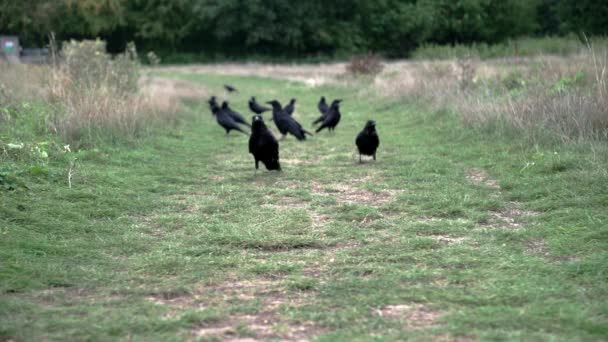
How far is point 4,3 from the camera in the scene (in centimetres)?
2756

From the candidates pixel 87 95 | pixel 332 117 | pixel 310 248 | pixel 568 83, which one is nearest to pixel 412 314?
pixel 310 248

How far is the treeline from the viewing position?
5312cm

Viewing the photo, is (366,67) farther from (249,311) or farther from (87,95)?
(249,311)

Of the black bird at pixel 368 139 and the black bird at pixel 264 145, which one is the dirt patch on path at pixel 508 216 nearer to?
the black bird at pixel 368 139

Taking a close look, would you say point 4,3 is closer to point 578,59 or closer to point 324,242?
point 578,59

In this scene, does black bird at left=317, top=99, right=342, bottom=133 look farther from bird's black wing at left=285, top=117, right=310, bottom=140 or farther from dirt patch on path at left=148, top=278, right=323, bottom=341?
dirt patch on path at left=148, top=278, right=323, bottom=341

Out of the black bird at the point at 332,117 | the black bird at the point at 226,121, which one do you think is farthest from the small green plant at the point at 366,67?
the black bird at the point at 226,121

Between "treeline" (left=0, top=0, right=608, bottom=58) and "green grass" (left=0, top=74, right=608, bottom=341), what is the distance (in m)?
43.9

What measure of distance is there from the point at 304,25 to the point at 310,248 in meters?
49.9

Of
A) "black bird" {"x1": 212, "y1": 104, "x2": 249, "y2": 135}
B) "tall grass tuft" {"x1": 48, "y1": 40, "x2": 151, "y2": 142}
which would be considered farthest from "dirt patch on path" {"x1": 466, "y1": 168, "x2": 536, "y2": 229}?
"black bird" {"x1": 212, "y1": 104, "x2": 249, "y2": 135}

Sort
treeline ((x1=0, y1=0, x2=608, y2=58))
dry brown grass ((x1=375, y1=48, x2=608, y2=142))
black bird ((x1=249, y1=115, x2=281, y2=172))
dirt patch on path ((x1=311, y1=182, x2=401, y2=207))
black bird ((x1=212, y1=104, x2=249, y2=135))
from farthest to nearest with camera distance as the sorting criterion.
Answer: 1. treeline ((x1=0, y1=0, x2=608, y2=58))
2. black bird ((x1=212, y1=104, x2=249, y2=135))
3. dry brown grass ((x1=375, y1=48, x2=608, y2=142))
4. black bird ((x1=249, y1=115, x2=281, y2=172))
5. dirt patch on path ((x1=311, y1=182, x2=401, y2=207))

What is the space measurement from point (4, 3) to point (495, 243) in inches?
1051

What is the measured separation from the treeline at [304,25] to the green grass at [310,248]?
4391 cm

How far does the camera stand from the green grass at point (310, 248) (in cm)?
427
